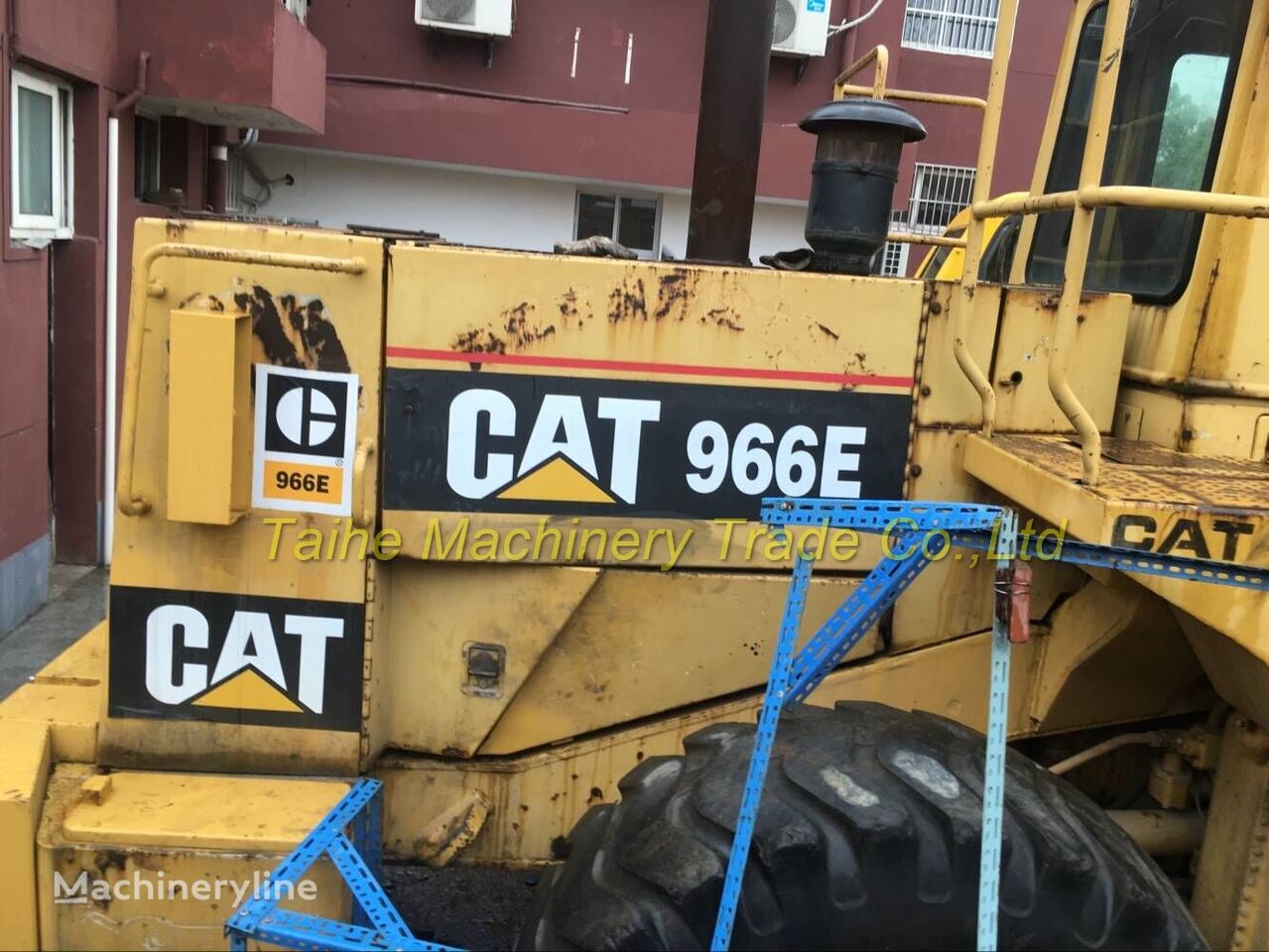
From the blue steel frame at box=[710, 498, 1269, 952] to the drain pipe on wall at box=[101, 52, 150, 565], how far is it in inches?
233

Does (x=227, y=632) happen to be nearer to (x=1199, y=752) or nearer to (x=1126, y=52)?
(x=1199, y=752)

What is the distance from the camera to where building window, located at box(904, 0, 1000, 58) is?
12.9 metres

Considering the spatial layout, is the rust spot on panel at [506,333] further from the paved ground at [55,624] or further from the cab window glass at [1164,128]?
the paved ground at [55,624]

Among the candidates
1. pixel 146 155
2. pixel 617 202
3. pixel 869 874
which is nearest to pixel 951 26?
pixel 617 202

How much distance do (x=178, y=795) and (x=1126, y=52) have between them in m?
2.91

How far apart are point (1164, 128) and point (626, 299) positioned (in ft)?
4.49

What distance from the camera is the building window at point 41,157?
230 inches

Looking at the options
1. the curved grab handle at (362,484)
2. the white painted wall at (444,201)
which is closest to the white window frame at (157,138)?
the white painted wall at (444,201)

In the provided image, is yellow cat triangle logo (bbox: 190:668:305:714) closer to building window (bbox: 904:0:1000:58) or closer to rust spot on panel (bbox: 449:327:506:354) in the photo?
rust spot on panel (bbox: 449:327:506:354)

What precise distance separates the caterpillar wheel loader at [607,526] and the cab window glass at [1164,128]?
0.04 feet

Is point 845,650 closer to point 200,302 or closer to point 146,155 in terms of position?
point 200,302

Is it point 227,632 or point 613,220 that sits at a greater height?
point 613,220

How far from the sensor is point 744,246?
3.25 meters

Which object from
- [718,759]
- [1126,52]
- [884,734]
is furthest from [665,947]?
[1126,52]
